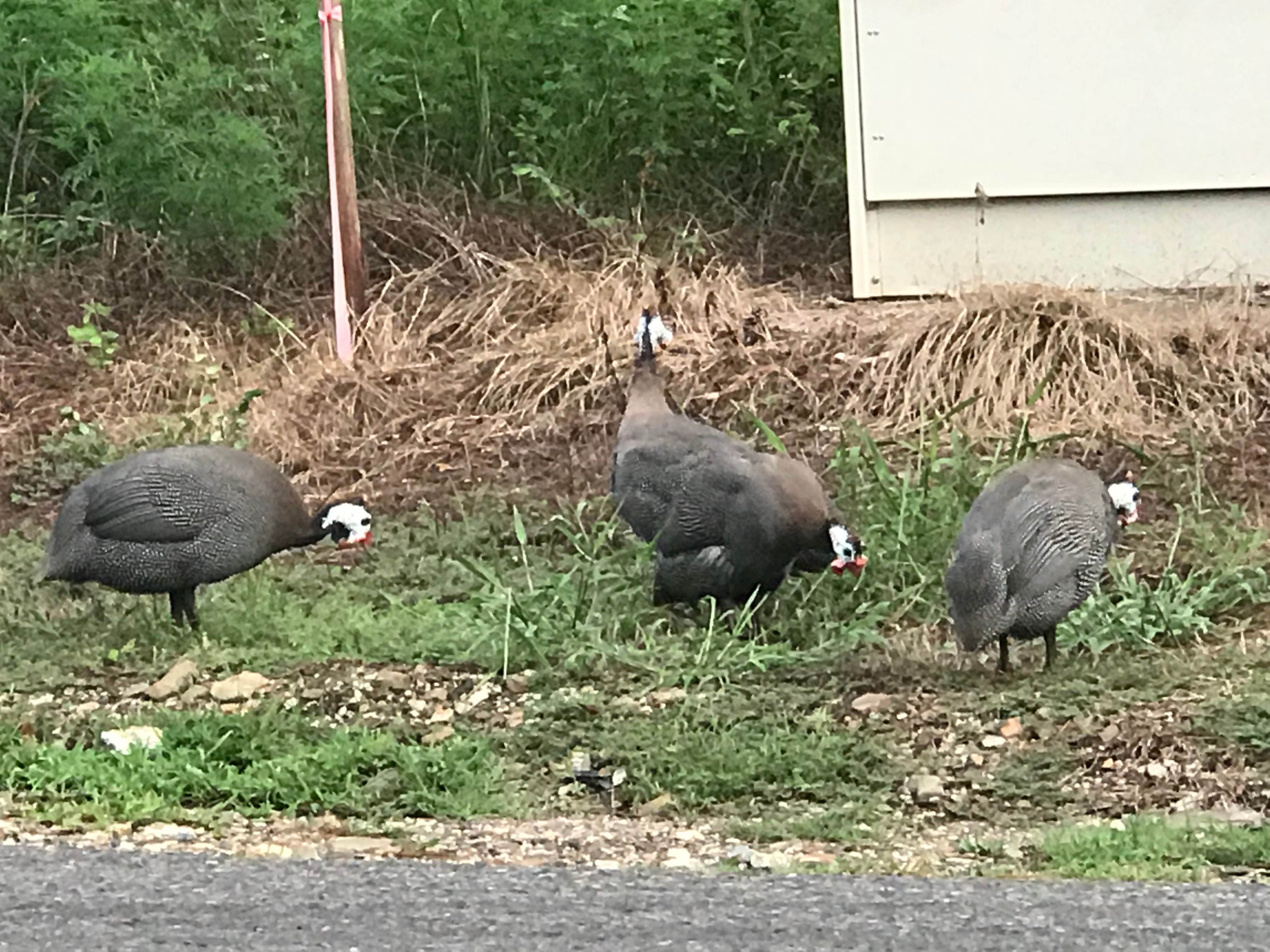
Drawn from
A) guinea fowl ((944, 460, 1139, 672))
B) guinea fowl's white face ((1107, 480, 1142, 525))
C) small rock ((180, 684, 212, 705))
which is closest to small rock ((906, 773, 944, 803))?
guinea fowl ((944, 460, 1139, 672))

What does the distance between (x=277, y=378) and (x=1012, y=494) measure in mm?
4372

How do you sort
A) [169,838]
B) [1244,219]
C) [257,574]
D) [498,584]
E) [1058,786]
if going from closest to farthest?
[169,838] → [1058,786] → [498,584] → [257,574] → [1244,219]

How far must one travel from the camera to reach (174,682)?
556cm

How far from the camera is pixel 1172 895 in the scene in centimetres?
361

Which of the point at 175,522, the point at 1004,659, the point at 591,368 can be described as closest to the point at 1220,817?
the point at 1004,659

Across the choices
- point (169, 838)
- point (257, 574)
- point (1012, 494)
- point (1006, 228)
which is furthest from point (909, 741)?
point (1006, 228)

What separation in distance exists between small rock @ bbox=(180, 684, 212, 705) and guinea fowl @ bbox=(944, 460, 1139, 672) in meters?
2.07

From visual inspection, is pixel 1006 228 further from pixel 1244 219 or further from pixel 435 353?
pixel 435 353

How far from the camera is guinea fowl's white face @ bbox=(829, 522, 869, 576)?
19.0ft

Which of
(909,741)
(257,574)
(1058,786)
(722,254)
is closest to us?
(1058,786)

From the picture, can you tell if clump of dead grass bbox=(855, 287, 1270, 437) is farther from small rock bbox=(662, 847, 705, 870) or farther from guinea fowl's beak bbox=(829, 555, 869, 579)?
small rock bbox=(662, 847, 705, 870)

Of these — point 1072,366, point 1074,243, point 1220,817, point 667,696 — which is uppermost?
point 1074,243

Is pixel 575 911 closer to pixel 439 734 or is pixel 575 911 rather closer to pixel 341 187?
pixel 439 734

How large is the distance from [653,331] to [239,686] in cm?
229
